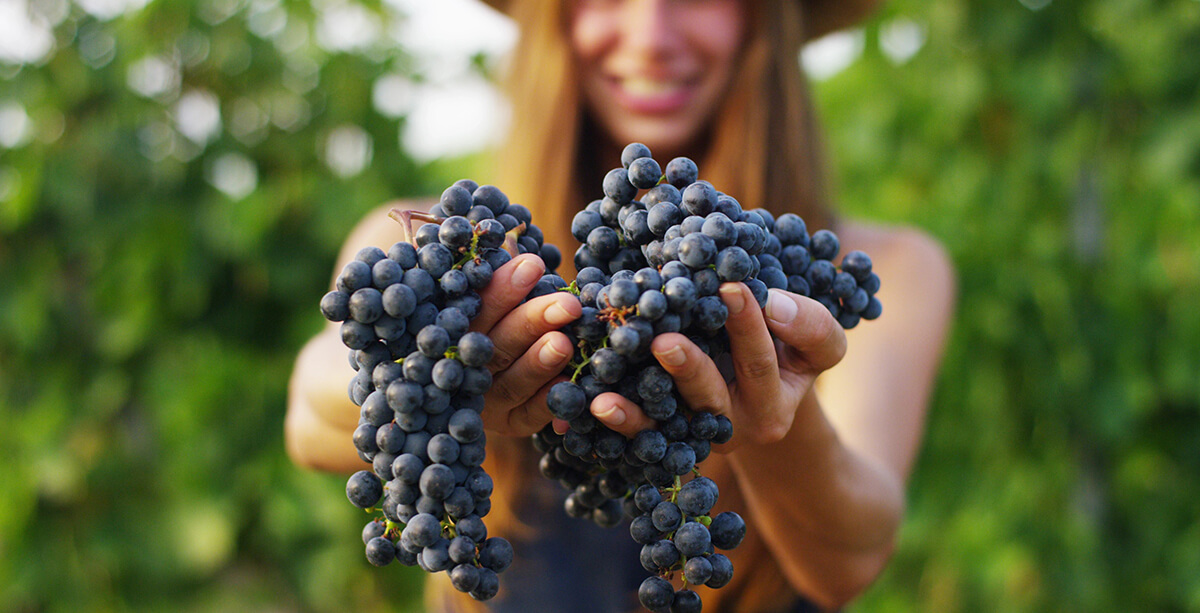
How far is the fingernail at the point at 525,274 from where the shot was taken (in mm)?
745

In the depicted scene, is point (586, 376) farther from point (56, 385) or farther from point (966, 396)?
point (56, 385)

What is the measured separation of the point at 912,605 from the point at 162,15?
2817mm

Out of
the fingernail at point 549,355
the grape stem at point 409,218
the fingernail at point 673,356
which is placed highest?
the grape stem at point 409,218

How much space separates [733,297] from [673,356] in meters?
0.08

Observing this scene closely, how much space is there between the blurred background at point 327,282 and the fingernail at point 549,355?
5.65 ft

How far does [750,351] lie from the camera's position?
30.6 inches

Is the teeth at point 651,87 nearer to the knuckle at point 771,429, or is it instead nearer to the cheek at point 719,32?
the cheek at point 719,32

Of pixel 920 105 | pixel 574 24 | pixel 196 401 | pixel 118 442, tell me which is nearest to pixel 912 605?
pixel 920 105

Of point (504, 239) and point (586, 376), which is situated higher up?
point (504, 239)

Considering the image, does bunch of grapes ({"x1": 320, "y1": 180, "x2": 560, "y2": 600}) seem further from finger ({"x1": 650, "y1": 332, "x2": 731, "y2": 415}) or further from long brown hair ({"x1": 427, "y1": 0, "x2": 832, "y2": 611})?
long brown hair ({"x1": 427, "y1": 0, "x2": 832, "y2": 611})

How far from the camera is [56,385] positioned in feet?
7.98

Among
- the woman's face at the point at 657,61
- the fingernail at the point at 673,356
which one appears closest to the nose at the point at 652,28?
the woman's face at the point at 657,61

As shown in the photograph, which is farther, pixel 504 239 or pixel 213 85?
pixel 213 85

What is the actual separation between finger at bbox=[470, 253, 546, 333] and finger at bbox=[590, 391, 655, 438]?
0.11 meters
